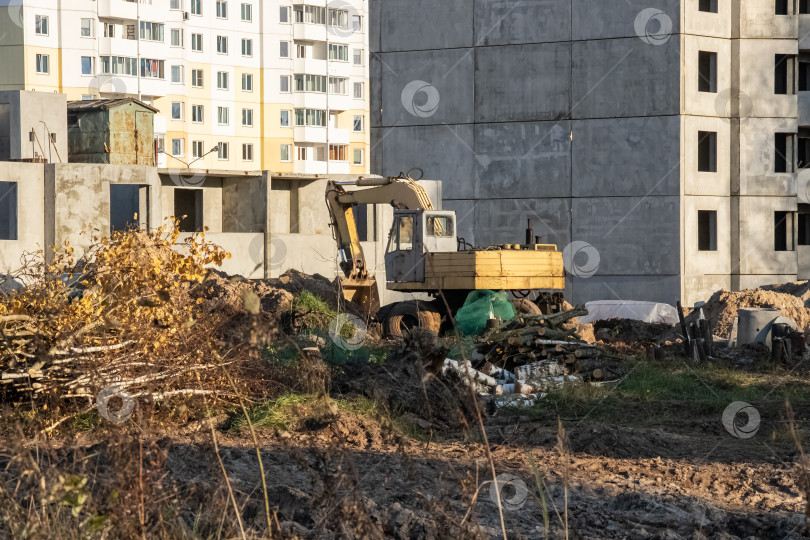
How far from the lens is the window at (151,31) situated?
73.9 metres

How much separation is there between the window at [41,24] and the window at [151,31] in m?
6.72

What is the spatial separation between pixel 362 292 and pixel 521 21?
1228cm

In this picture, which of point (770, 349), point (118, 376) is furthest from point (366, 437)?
point (770, 349)

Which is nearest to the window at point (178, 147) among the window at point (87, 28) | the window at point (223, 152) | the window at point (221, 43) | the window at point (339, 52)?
the window at point (223, 152)

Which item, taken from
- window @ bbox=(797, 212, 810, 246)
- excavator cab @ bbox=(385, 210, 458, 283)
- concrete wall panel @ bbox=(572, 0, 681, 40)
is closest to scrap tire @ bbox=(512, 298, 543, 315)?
excavator cab @ bbox=(385, 210, 458, 283)

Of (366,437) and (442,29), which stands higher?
(442,29)

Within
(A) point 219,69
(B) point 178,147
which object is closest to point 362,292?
(B) point 178,147

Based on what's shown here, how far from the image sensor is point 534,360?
1551 cm

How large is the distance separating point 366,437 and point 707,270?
2262 centimetres

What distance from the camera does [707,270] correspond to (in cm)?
3086

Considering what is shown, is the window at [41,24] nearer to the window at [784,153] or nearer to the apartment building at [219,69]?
the apartment building at [219,69]

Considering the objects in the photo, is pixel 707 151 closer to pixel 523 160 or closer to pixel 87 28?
pixel 523 160

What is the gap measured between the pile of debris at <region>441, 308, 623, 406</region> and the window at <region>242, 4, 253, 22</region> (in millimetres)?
67719

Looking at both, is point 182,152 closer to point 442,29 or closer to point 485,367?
point 442,29
